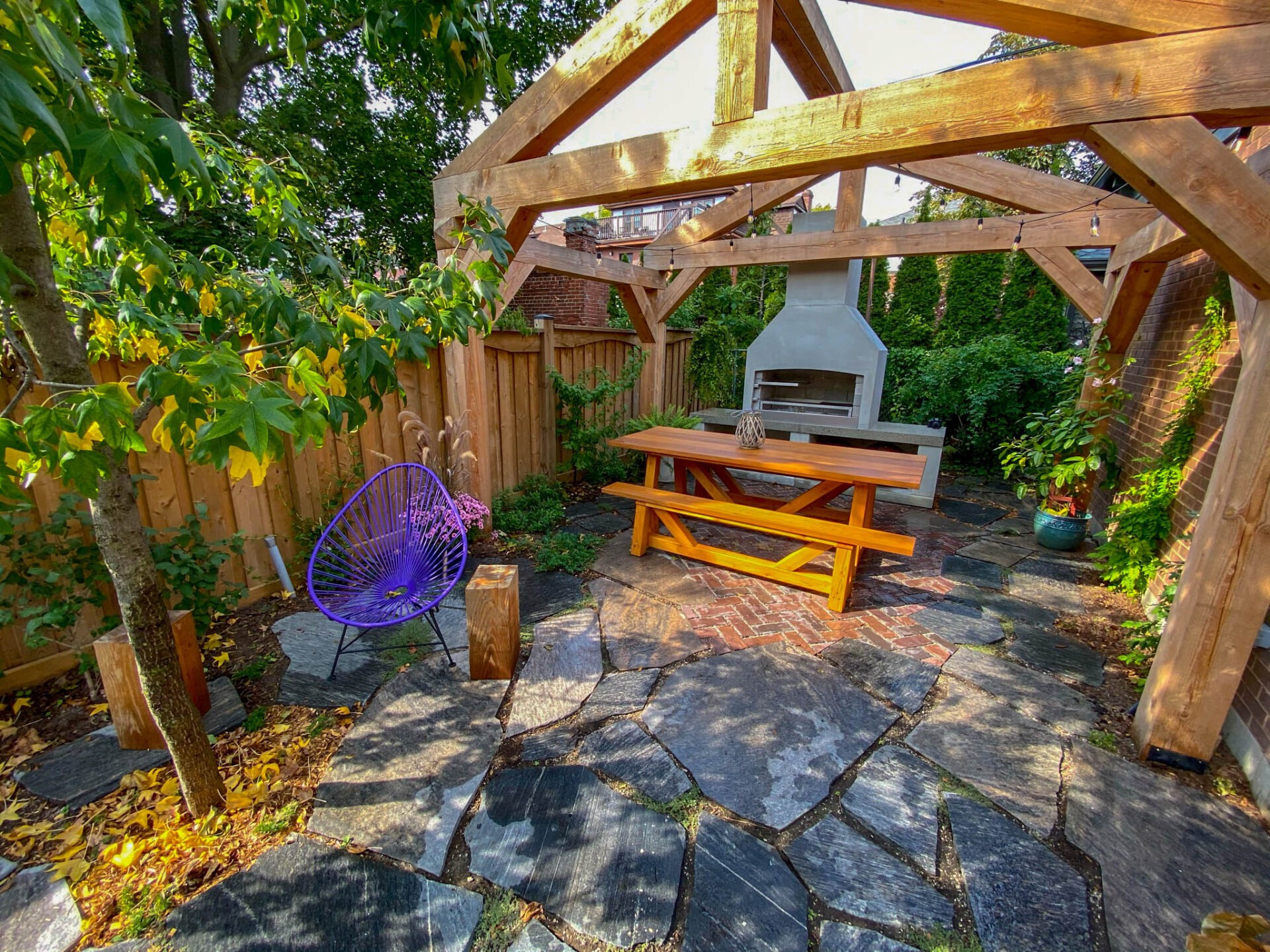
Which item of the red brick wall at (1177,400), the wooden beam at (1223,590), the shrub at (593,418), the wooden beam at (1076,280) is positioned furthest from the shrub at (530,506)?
the wooden beam at (1076,280)

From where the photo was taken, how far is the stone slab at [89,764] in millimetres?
1678

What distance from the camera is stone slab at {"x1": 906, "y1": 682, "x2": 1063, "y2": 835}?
1.71 metres

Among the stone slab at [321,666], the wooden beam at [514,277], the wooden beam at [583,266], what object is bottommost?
the stone slab at [321,666]

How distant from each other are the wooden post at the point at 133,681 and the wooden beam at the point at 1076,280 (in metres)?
5.73

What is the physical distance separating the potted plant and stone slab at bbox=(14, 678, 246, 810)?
191 inches

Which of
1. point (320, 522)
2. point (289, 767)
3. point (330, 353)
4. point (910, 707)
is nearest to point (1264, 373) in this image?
point (910, 707)

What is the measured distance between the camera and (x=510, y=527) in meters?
4.08

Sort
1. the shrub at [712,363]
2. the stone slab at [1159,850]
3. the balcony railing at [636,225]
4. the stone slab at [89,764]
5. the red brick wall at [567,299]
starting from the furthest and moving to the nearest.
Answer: the balcony railing at [636,225] → the red brick wall at [567,299] → the shrub at [712,363] → the stone slab at [89,764] → the stone slab at [1159,850]

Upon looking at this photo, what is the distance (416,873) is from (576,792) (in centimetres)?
50

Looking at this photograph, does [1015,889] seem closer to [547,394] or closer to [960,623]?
[960,623]

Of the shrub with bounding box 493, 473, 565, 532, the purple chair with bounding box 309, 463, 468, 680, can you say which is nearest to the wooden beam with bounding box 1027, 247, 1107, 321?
the shrub with bounding box 493, 473, 565, 532

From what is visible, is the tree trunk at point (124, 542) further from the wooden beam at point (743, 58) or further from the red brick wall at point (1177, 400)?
the red brick wall at point (1177, 400)

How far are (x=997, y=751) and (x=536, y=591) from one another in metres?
2.31

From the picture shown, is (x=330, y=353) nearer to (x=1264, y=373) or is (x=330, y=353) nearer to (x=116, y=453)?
(x=116, y=453)
